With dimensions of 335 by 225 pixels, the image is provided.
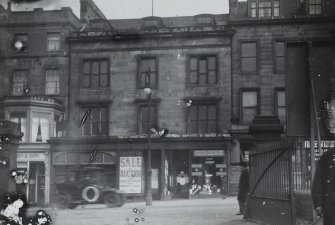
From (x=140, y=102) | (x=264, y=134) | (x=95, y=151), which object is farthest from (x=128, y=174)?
(x=264, y=134)

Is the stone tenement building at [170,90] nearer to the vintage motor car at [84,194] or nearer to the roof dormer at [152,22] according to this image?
the roof dormer at [152,22]

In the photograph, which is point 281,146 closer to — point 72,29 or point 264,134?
point 264,134

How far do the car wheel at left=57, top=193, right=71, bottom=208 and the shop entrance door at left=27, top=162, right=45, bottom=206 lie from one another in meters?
6.91

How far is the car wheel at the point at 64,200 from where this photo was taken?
71.2ft

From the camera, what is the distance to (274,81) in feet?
96.6

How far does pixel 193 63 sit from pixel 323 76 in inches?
866

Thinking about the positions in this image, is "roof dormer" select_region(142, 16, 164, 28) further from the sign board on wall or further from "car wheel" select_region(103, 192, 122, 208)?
"car wheel" select_region(103, 192, 122, 208)

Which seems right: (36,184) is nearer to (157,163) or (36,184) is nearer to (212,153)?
(157,163)

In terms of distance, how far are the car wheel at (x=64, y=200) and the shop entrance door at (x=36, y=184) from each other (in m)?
6.91

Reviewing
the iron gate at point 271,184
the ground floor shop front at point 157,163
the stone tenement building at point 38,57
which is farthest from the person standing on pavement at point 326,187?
the stone tenement building at point 38,57

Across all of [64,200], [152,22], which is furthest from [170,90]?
[64,200]

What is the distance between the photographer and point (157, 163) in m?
29.8

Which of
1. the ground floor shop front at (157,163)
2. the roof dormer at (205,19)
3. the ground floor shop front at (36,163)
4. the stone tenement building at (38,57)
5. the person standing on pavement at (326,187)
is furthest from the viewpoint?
the roof dormer at (205,19)

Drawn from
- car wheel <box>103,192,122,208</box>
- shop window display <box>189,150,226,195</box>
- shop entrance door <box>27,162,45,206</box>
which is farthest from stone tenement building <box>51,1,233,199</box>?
car wheel <box>103,192,122,208</box>
